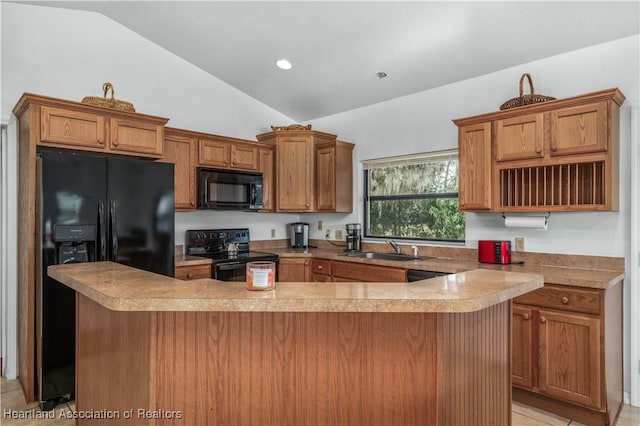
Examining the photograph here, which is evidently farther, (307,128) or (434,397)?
(307,128)

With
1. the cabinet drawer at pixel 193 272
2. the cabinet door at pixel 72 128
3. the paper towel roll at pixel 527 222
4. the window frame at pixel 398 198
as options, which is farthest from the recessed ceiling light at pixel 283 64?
the paper towel roll at pixel 527 222

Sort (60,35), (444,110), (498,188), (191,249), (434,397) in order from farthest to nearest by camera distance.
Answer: (191,249) → (444,110) → (60,35) → (498,188) → (434,397)

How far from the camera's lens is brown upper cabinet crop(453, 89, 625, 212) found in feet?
8.83

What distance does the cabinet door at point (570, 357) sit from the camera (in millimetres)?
2475

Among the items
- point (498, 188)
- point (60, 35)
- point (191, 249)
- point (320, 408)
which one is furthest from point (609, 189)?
point (60, 35)

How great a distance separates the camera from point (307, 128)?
454cm

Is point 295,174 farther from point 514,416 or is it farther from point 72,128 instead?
point 514,416

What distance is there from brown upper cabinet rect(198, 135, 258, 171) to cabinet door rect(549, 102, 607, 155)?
2.86 meters

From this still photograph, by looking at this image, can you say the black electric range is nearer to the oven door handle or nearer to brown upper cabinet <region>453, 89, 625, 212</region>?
the oven door handle

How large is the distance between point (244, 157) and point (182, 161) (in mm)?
704

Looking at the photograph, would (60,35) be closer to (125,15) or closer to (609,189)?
(125,15)

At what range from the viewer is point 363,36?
3.28 metres

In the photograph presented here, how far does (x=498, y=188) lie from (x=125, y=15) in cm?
356

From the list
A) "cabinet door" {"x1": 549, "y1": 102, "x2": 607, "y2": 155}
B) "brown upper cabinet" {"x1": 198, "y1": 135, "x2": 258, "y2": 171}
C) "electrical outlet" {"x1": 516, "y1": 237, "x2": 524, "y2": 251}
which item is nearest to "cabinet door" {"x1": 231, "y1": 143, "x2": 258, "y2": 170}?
"brown upper cabinet" {"x1": 198, "y1": 135, "x2": 258, "y2": 171}
